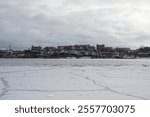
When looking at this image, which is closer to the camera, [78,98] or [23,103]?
[23,103]

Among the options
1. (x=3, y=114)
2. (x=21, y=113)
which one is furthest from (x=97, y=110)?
(x=3, y=114)

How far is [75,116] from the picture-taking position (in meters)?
4.14

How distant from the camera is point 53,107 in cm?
446

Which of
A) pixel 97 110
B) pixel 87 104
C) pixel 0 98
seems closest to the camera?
pixel 97 110

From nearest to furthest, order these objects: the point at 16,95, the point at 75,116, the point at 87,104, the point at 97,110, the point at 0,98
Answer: the point at 75,116
the point at 97,110
the point at 87,104
the point at 0,98
the point at 16,95

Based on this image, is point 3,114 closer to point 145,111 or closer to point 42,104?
point 42,104

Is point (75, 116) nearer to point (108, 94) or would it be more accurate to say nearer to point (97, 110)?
point (97, 110)

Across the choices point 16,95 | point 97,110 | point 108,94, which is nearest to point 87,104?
point 97,110

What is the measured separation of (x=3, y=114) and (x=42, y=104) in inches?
28.7

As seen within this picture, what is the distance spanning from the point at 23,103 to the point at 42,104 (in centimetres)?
34

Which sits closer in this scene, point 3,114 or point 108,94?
point 3,114

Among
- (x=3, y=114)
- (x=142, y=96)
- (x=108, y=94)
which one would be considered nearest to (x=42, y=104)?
(x=3, y=114)

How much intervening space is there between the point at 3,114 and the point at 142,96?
2.70 m

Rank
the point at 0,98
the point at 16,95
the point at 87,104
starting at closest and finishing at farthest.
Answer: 1. the point at 87,104
2. the point at 0,98
3. the point at 16,95
